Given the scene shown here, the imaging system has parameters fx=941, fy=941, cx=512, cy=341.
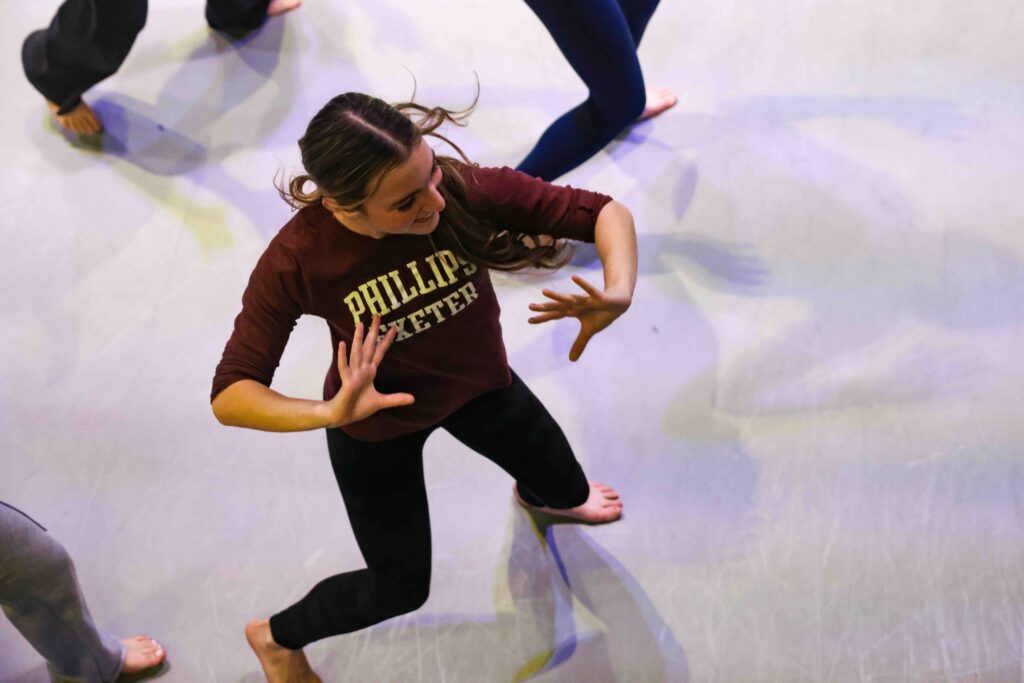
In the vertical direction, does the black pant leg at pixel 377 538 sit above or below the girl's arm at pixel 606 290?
below

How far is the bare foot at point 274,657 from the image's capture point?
1666 millimetres

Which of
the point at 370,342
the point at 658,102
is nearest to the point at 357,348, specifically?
the point at 370,342

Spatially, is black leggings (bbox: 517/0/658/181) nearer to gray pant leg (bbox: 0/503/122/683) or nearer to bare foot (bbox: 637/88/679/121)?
bare foot (bbox: 637/88/679/121)

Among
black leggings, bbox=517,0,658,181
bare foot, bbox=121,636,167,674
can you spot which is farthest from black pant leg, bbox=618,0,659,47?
bare foot, bbox=121,636,167,674

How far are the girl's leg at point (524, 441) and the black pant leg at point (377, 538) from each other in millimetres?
85

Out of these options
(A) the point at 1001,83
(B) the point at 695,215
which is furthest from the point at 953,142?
(B) the point at 695,215

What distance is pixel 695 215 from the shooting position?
89.3 inches

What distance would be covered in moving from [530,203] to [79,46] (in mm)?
1758

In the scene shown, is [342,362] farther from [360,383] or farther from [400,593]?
[400,593]

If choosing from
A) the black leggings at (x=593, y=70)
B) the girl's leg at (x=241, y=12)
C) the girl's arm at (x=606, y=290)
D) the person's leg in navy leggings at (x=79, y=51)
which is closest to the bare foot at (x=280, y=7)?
the girl's leg at (x=241, y=12)

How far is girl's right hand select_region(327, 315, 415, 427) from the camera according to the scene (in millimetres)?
1167

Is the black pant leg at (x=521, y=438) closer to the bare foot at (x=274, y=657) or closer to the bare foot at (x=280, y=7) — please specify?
the bare foot at (x=274, y=657)

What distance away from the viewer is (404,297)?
1244mm

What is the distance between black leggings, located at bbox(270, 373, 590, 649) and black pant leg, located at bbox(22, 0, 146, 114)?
1633mm
